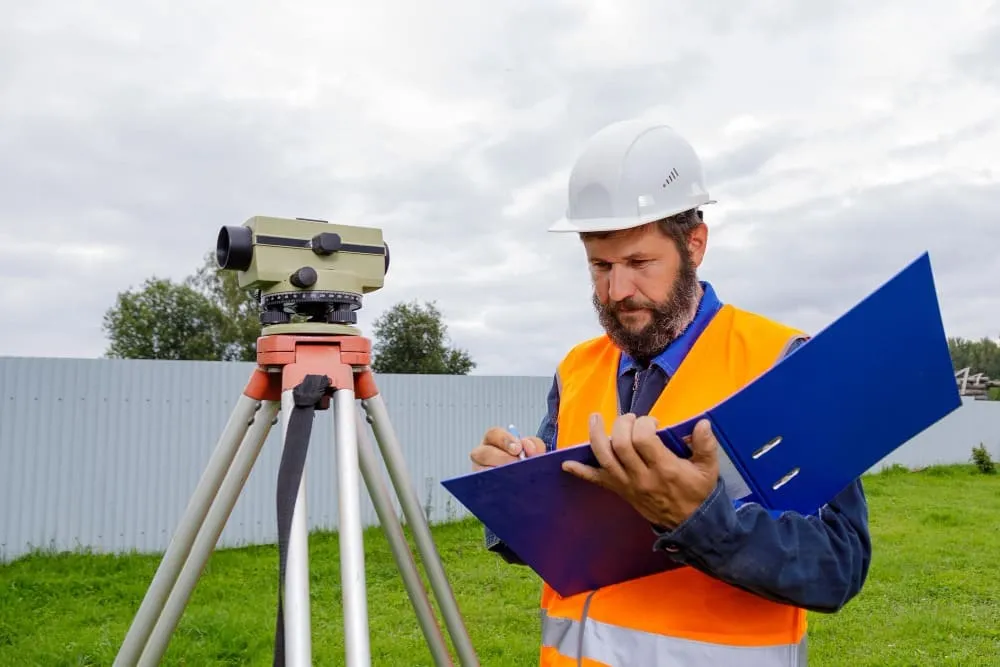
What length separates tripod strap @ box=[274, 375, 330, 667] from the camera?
4.68ft

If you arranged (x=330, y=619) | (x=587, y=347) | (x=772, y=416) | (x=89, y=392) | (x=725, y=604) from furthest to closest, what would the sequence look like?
(x=89, y=392)
(x=330, y=619)
(x=587, y=347)
(x=725, y=604)
(x=772, y=416)

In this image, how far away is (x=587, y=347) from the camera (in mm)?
1962

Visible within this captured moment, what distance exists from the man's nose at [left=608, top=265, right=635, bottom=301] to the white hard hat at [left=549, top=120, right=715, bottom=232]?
94 mm

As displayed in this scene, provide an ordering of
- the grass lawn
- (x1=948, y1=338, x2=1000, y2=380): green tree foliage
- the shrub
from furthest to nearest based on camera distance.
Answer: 1. (x1=948, y1=338, x2=1000, y2=380): green tree foliage
2. the shrub
3. the grass lawn

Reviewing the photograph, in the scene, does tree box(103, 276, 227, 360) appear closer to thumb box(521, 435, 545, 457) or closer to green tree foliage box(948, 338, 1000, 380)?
thumb box(521, 435, 545, 457)

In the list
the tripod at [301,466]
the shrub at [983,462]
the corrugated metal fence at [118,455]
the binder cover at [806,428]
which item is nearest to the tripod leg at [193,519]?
the tripod at [301,466]

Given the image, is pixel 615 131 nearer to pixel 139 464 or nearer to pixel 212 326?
pixel 139 464

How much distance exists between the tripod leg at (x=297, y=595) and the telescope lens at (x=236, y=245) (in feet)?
1.83

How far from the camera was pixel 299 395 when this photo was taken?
162cm

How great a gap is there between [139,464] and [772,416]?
740cm

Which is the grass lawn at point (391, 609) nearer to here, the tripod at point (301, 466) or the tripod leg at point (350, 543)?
the tripod at point (301, 466)

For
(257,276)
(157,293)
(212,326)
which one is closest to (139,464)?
(257,276)

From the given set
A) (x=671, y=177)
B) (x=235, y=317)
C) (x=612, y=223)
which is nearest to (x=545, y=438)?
(x=612, y=223)

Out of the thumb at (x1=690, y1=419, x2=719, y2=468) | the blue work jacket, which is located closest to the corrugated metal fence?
the blue work jacket
